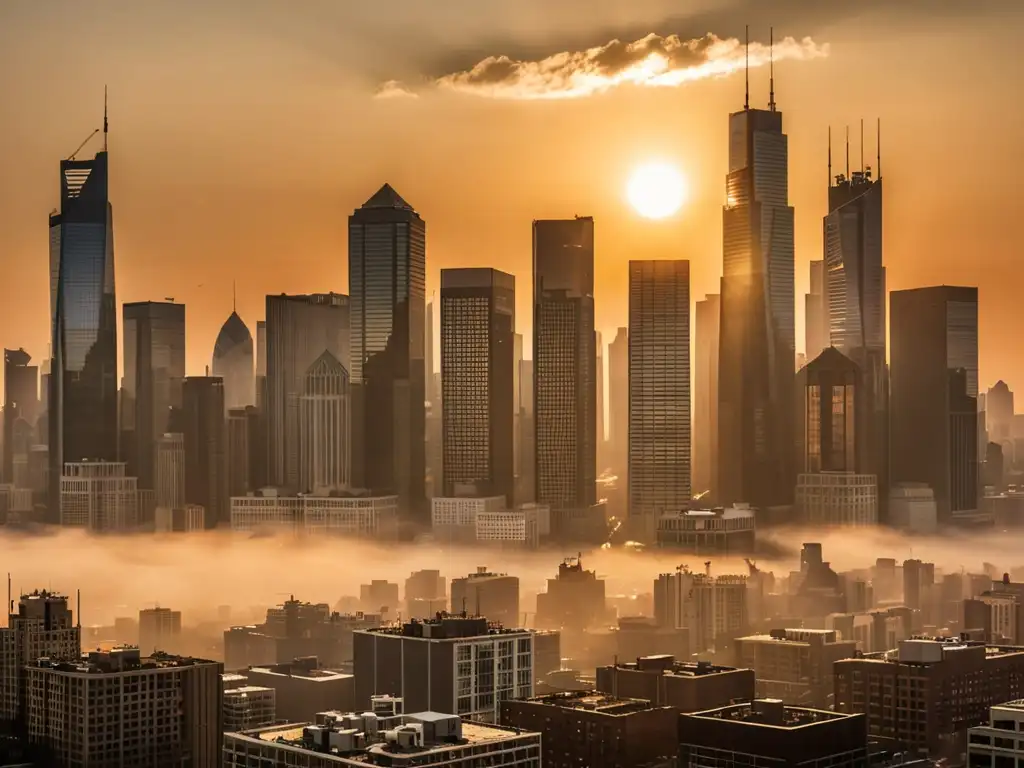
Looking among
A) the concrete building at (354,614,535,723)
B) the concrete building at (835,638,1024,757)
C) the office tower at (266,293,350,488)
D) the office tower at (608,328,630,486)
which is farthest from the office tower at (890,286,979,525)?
the concrete building at (354,614,535,723)

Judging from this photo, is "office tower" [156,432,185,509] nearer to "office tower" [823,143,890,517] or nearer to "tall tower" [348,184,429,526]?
"tall tower" [348,184,429,526]

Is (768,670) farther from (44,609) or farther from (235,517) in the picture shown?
(235,517)

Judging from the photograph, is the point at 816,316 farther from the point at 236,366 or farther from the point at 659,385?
the point at 236,366

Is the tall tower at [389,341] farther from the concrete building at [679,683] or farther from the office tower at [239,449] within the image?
the concrete building at [679,683]

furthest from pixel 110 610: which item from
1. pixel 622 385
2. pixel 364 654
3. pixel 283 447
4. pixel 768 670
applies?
pixel 622 385

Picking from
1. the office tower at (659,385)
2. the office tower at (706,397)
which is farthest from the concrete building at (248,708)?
the office tower at (706,397)

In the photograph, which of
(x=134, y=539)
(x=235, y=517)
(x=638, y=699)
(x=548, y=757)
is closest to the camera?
(x=548, y=757)

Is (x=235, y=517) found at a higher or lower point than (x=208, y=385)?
lower
